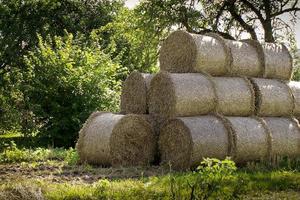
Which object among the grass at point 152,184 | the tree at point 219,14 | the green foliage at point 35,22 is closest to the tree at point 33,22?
the green foliage at point 35,22

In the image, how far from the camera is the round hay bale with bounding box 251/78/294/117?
550 inches

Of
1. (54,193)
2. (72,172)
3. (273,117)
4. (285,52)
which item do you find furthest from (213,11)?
(54,193)

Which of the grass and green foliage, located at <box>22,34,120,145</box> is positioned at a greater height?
green foliage, located at <box>22,34,120,145</box>

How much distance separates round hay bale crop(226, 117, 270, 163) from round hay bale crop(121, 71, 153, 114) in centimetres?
213

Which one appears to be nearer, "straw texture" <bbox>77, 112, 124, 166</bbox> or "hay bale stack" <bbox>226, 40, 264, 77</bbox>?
"straw texture" <bbox>77, 112, 124, 166</bbox>

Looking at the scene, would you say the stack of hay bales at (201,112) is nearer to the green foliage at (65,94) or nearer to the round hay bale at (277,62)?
the round hay bale at (277,62)

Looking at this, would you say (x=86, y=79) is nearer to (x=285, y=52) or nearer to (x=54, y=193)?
(x=285, y=52)

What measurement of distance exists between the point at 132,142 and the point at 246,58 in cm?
358

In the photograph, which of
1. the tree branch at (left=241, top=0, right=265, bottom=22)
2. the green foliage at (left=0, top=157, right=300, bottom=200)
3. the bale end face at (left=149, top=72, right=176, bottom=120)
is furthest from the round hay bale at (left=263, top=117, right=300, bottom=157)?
the tree branch at (left=241, top=0, right=265, bottom=22)

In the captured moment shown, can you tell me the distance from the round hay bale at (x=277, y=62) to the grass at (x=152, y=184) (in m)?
3.15

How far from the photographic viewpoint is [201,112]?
1288cm

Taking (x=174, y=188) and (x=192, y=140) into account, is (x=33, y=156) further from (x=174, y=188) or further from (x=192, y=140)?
(x=174, y=188)

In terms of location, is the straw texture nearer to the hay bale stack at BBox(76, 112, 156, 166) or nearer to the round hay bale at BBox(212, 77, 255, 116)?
the hay bale stack at BBox(76, 112, 156, 166)

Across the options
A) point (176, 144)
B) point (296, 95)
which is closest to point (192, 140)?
point (176, 144)
